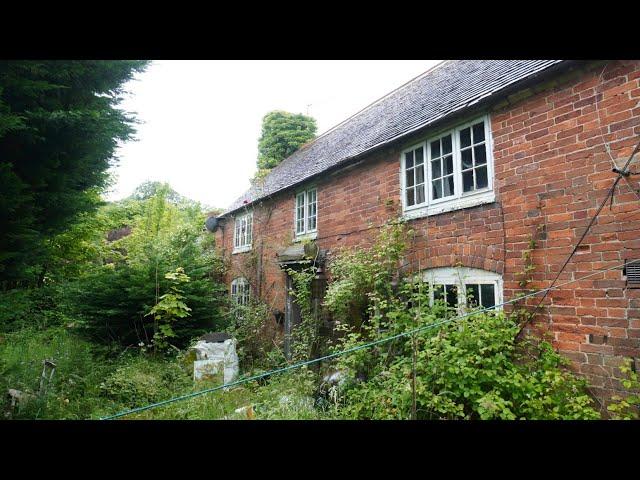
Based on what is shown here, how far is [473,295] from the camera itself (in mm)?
5289

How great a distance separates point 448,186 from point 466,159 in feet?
1.64

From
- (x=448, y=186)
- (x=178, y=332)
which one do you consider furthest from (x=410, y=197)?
(x=178, y=332)

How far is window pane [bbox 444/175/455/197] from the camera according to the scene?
5.96 m

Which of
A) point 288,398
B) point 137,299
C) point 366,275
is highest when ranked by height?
point 366,275

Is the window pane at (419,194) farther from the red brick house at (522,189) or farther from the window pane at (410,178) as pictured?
the window pane at (410,178)

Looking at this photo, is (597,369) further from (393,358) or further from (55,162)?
(55,162)

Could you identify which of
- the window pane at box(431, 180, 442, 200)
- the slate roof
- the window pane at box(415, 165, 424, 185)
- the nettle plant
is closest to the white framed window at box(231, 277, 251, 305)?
the nettle plant

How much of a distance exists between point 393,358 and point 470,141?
144 inches

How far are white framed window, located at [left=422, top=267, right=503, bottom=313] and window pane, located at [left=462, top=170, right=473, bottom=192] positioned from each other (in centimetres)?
126

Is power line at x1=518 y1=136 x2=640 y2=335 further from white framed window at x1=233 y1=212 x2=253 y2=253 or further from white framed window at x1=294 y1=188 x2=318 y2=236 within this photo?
white framed window at x1=233 y1=212 x2=253 y2=253

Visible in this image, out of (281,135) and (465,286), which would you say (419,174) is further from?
(281,135)
